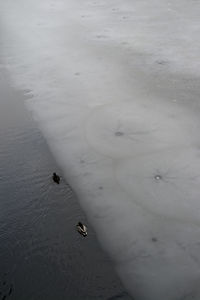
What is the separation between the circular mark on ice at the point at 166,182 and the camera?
9.24ft

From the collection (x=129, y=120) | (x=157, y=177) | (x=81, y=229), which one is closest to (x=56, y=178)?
(x=81, y=229)

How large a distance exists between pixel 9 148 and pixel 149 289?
81.7 inches

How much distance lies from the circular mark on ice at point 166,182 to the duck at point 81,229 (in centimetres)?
48

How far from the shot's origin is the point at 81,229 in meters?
2.70

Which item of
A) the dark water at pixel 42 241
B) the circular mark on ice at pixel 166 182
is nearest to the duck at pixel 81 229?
the dark water at pixel 42 241

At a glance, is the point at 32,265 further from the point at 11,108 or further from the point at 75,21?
the point at 75,21

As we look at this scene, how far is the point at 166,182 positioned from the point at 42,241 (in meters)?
1.15

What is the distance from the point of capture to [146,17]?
23.1 feet

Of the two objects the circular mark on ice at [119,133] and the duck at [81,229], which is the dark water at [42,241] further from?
the circular mark on ice at [119,133]

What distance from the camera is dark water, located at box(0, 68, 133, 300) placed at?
2.31 metres

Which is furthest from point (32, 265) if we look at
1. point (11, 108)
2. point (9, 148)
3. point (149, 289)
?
point (11, 108)

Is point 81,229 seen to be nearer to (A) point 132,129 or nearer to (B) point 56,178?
(B) point 56,178

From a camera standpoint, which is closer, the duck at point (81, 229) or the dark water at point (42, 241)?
the dark water at point (42, 241)

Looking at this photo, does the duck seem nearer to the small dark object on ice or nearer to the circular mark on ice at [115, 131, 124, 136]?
the small dark object on ice
